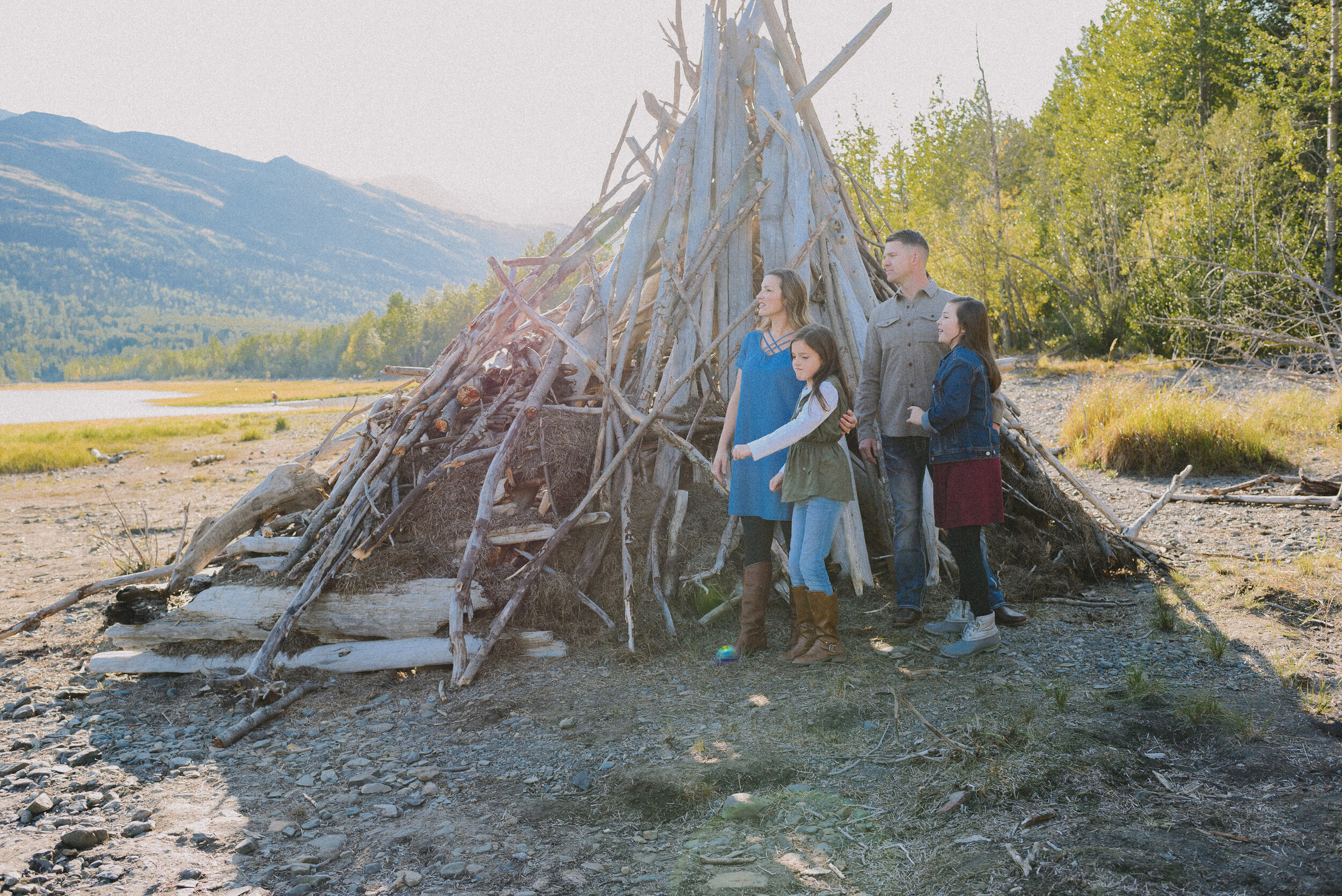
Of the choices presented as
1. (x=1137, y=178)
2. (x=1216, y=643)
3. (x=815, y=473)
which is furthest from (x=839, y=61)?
(x=1137, y=178)

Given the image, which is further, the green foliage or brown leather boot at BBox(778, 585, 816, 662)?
the green foliage

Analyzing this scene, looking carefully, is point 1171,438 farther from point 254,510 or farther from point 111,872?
point 111,872

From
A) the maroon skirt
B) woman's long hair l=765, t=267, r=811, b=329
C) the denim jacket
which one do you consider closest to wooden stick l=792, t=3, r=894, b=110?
woman's long hair l=765, t=267, r=811, b=329

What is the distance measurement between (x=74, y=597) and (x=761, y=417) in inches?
202

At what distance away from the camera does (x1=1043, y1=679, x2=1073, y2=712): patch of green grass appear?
138 inches

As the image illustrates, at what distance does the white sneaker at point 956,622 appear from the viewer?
177 inches

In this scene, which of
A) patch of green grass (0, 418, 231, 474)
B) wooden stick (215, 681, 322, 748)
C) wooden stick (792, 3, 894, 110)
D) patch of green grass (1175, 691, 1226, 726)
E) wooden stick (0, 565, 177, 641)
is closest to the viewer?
patch of green grass (1175, 691, 1226, 726)

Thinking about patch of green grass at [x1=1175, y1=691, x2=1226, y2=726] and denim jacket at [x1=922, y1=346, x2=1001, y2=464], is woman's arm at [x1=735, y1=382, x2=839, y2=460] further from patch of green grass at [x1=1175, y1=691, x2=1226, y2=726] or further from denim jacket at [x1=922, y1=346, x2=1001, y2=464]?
patch of green grass at [x1=1175, y1=691, x2=1226, y2=726]

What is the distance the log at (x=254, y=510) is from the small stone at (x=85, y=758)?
2009 millimetres

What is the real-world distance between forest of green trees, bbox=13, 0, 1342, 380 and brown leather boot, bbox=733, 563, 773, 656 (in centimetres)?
1083

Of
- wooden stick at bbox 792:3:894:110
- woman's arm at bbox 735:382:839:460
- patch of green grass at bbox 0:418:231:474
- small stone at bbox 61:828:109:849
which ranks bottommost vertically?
patch of green grass at bbox 0:418:231:474

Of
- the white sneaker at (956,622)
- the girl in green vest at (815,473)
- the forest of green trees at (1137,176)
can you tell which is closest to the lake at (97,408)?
the forest of green trees at (1137,176)

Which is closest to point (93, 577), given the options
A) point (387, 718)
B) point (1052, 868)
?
point (387, 718)

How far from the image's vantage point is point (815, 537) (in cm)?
409
